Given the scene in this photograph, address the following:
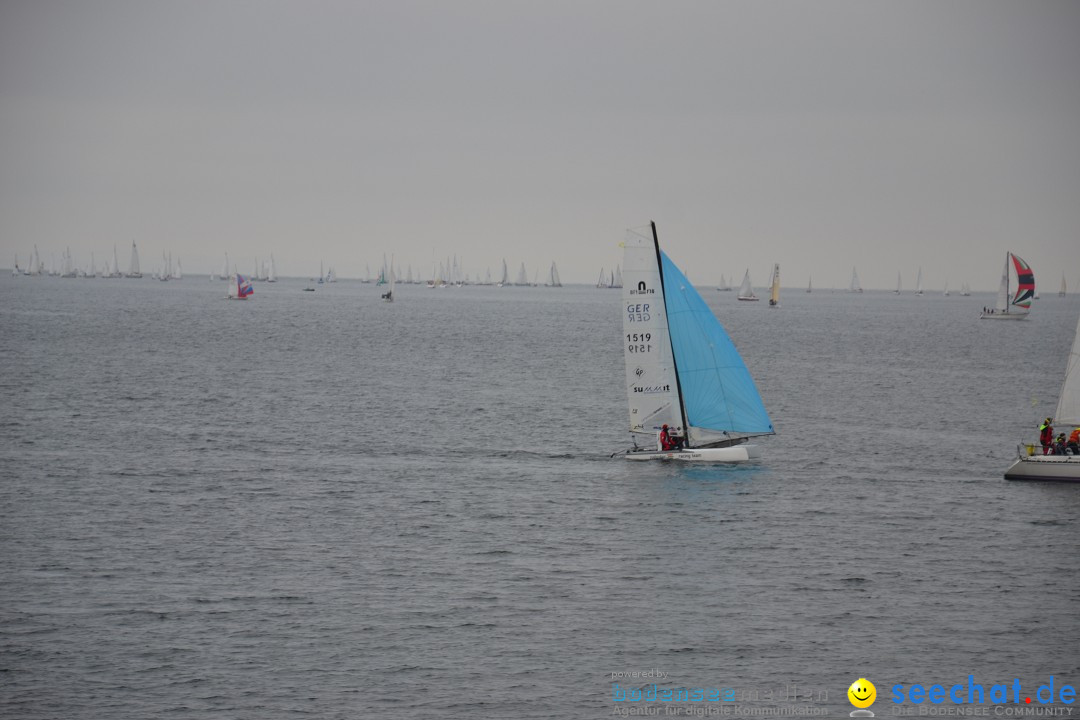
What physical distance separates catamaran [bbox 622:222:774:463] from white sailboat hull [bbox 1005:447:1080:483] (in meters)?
11.8

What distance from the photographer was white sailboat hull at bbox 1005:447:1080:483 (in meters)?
54.4

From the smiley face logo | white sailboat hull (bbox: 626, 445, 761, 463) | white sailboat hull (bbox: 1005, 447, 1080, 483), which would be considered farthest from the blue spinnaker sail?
the smiley face logo

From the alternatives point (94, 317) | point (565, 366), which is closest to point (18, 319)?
point (94, 317)

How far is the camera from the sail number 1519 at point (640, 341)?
193ft

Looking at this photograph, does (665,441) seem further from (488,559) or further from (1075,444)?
(1075,444)

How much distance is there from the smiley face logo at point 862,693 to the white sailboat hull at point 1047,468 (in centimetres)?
2741

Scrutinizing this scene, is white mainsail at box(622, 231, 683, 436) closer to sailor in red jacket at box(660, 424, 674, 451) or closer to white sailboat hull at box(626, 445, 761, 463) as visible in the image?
sailor in red jacket at box(660, 424, 674, 451)

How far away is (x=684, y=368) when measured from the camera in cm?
5872

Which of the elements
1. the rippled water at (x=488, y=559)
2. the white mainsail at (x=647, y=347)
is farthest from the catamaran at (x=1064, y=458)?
the white mainsail at (x=647, y=347)

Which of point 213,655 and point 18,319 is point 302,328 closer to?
point 18,319

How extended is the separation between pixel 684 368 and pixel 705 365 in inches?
41.9

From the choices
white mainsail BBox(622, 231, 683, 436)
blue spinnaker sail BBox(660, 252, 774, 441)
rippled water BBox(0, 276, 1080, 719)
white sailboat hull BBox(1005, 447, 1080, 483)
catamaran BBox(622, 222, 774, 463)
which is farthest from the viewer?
blue spinnaker sail BBox(660, 252, 774, 441)

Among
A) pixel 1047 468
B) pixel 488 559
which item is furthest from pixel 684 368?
pixel 488 559

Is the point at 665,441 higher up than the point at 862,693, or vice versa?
the point at 665,441
